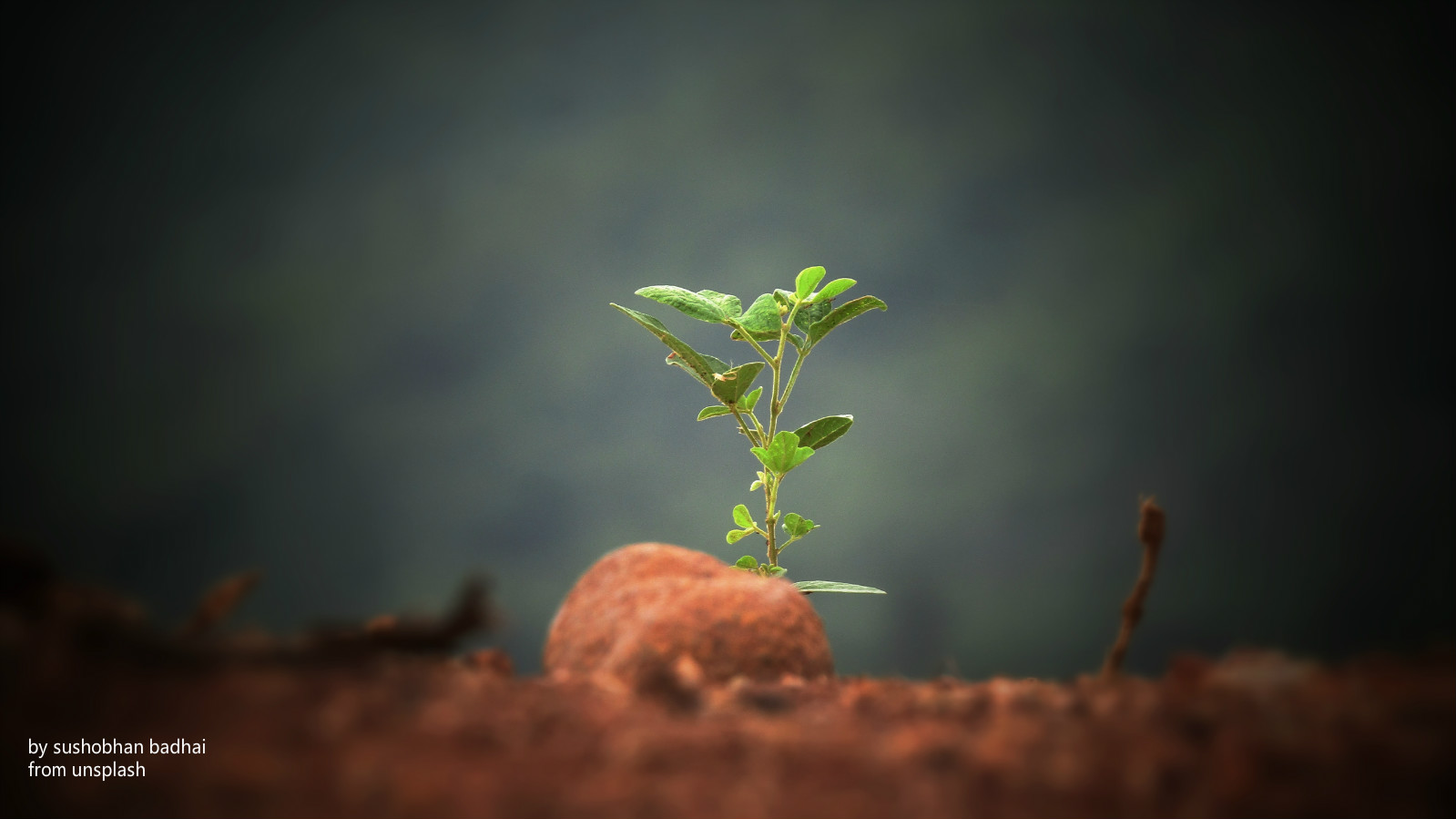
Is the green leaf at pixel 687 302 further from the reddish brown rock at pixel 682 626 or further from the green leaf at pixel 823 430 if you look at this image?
the reddish brown rock at pixel 682 626

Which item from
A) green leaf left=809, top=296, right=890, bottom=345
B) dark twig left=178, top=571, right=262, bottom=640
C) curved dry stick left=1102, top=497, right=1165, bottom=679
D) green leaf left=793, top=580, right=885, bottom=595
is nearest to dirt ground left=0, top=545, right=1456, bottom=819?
dark twig left=178, top=571, right=262, bottom=640

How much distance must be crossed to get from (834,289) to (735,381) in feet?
1.24

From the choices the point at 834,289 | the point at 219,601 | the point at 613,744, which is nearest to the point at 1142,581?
the point at 613,744

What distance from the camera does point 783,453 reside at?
1890mm

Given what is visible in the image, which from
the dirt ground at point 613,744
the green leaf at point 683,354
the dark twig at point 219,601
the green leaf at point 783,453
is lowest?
the dirt ground at point 613,744

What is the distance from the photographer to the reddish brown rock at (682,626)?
118cm

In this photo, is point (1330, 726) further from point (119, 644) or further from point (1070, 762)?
point (119, 644)

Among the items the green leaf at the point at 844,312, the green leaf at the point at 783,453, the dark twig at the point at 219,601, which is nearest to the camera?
the dark twig at the point at 219,601

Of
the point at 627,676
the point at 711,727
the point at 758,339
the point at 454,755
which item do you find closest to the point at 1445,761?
the point at 711,727

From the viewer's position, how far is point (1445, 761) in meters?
0.55

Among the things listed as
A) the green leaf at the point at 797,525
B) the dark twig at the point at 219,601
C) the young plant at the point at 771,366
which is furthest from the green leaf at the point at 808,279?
the dark twig at the point at 219,601

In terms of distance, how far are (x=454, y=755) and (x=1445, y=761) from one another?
740mm

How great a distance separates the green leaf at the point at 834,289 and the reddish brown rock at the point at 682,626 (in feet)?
2.93

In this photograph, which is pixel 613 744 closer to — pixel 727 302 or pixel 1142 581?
pixel 1142 581
